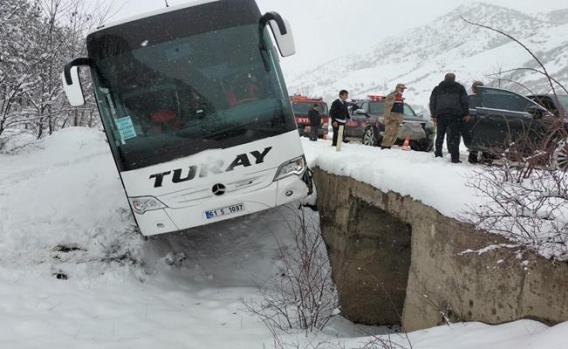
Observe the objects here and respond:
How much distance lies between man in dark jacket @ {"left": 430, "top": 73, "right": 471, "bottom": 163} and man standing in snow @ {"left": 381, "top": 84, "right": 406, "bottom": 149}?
2253 millimetres

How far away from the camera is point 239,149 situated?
5.82 meters

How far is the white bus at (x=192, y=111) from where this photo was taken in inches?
229

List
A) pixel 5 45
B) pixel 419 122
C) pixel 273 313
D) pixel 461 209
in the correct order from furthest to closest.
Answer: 1. pixel 419 122
2. pixel 5 45
3. pixel 273 313
4. pixel 461 209

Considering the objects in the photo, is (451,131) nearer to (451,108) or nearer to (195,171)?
(451,108)

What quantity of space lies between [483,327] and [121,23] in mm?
5306

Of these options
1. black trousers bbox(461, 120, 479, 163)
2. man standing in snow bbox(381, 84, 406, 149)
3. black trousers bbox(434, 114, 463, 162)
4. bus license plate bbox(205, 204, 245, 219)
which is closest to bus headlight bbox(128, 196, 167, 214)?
bus license plate bbox(205, 204, 245, 219)

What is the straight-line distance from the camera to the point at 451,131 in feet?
25.5

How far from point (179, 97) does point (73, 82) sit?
1311 millimetres

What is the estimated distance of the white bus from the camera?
19.1ft

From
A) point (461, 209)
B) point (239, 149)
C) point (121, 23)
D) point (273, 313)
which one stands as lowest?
point (273, 313)

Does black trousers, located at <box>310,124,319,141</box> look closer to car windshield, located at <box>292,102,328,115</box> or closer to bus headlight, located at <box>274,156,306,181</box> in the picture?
car windshield, located at <box>292,102,328,115</box>

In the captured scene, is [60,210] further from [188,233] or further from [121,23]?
[121,23]

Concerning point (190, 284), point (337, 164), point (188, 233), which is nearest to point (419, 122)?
point (337, 164)

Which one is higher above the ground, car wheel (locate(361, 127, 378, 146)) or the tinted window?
the tinted window
